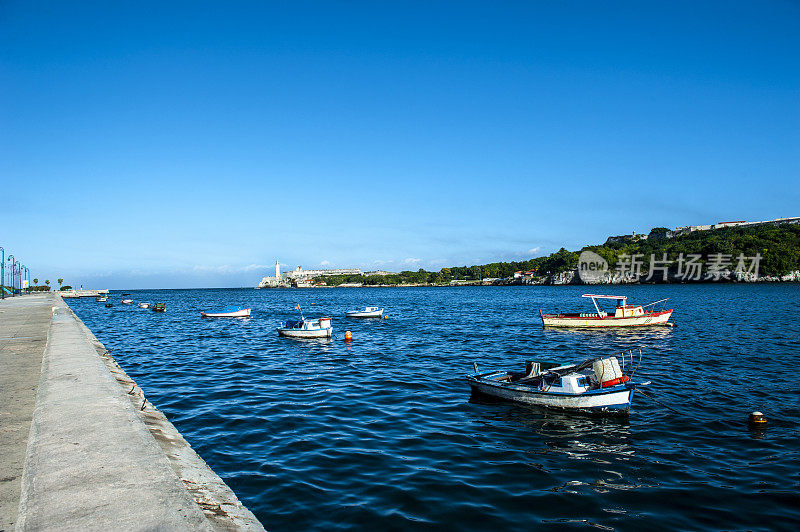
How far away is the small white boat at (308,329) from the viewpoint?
41219mm

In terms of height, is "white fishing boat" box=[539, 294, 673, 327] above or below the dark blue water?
above

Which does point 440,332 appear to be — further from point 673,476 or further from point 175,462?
point 175,462

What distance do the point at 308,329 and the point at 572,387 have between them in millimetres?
27999

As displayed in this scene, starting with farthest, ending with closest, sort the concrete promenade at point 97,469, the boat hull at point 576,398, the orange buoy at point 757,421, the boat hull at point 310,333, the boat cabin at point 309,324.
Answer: the boat cabin at point 309,324
the boat hull at point 310,333
the boat hull at point 576,398
the orange buoy at point 757,421
the concrete promenade at point 97,469

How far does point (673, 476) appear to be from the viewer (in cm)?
1212

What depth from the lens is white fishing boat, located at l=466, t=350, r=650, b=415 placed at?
1723 centimetres

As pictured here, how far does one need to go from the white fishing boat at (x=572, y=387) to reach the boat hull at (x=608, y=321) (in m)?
31.6

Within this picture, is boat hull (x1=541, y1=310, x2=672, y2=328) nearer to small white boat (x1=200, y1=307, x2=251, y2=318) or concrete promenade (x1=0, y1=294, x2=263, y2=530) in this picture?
concrete promenade (x1=0, y1=294, x2=263, y2=530)

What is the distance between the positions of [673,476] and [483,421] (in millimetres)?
6265

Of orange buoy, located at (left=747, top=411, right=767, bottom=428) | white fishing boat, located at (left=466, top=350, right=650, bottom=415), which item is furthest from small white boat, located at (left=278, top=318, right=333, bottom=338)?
orange buoy, located at (left=747, top=411, right=767, bottom=428)

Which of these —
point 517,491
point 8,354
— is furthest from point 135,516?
point 8,354

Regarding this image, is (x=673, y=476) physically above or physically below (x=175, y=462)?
below

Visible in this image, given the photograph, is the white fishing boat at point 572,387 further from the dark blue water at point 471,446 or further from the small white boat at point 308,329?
the small white boat at point 308,329

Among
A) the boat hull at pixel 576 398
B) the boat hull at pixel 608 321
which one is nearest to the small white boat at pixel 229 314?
the boat hull at pixel 608 321
